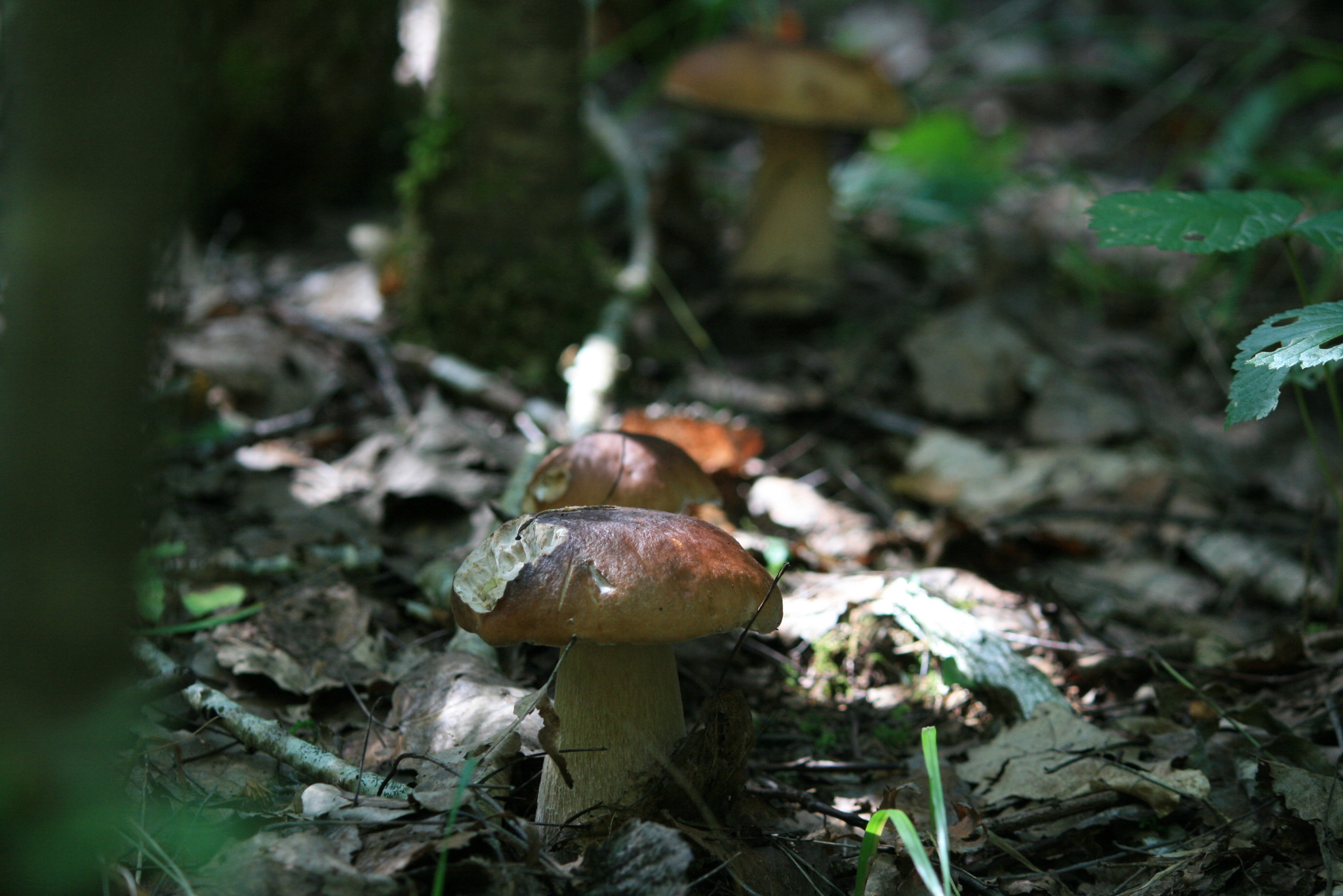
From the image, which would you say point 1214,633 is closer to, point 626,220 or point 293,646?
point 293,646

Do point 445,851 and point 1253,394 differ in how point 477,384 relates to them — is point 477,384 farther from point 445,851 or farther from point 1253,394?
point 1253,394

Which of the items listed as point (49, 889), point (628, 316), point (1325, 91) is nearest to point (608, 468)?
point (49, 889)

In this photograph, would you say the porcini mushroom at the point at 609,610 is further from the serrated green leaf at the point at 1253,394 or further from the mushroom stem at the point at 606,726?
the serrated green leaf at the point at 1253,394

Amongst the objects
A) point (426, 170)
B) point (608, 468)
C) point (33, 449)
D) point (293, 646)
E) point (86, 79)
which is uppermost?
point (86, 79)

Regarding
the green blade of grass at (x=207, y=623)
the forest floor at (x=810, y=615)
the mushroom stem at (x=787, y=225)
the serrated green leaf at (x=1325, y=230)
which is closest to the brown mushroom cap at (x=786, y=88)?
the mushroom stem at (x=787, y=225)

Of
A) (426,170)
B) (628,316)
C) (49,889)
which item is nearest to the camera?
(49,889)

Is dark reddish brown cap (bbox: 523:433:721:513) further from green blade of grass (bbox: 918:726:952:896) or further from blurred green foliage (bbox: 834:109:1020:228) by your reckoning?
blurred green foliage (bbox: 834:109:1020:228)

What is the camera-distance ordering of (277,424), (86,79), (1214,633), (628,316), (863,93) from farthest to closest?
(863,93)
(628,316)
(277,424)
(1214,633)
(86,79)
